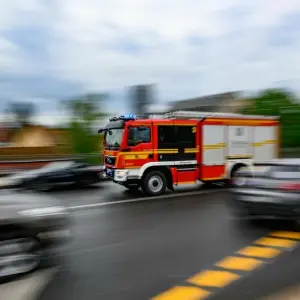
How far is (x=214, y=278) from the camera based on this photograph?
5.32m

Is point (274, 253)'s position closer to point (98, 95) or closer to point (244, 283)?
point (244, 283)

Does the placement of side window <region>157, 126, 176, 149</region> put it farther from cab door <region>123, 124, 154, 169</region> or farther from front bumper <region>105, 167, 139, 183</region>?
front bumper <region>105, 167, 139, 183</region>

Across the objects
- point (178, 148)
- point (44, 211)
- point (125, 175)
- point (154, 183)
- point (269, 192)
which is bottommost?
point (154, 183)

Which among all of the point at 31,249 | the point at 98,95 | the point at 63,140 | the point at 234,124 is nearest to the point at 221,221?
the point at 31,249

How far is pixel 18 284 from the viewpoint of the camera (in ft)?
16.6

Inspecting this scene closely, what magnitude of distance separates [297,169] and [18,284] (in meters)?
5.33

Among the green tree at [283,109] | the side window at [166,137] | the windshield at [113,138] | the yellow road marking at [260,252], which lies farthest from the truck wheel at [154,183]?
the green tree at [283,109]

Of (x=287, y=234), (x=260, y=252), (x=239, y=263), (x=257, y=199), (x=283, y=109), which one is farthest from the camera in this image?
(x=283, y=109)

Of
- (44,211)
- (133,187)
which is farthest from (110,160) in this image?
(44,211)

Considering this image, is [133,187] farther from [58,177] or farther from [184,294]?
[184,294]

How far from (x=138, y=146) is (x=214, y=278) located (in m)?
8.37

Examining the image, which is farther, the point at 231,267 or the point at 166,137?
the point at 166,137

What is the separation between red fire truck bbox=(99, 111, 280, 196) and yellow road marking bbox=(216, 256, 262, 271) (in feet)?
24.7

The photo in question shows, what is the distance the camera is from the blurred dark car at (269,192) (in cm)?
778
